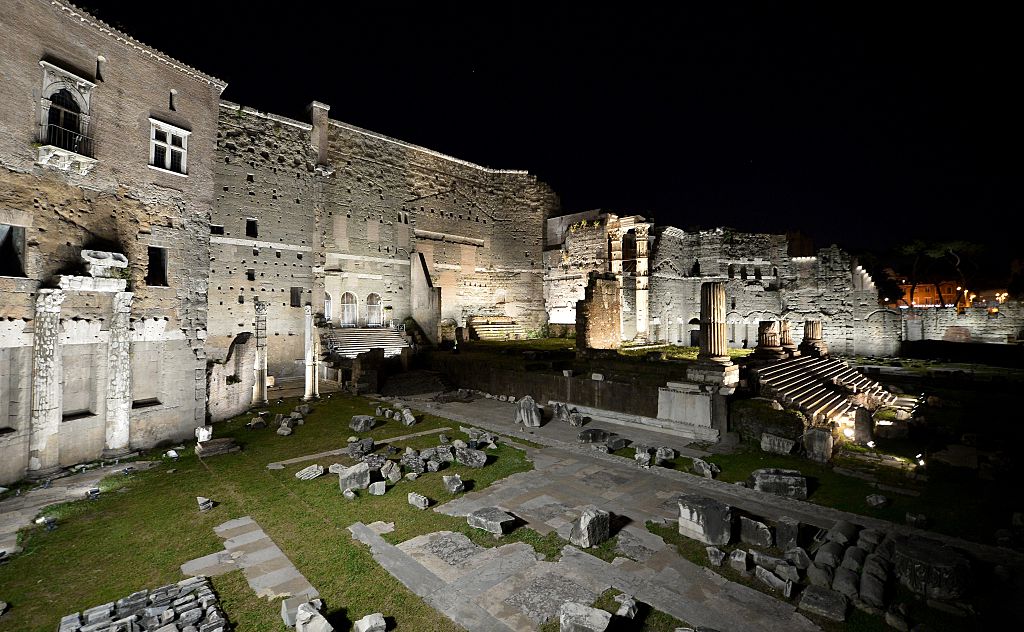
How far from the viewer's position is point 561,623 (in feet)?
13.7

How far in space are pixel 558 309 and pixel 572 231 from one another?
5.76 meters

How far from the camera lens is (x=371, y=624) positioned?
4.22 m

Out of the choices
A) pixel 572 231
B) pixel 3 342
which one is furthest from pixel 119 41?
pixel 572 231

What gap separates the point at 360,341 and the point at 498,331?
34.6ft

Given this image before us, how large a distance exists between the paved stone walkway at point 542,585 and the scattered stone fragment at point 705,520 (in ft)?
2.09

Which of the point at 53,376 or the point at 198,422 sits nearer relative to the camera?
the point at 53,376

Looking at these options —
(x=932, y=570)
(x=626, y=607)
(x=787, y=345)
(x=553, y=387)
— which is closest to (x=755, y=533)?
(x=932, y=570)

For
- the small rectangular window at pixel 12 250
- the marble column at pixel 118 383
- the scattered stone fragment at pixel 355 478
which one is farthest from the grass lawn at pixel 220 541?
the small rectangular window at pixel 12 250

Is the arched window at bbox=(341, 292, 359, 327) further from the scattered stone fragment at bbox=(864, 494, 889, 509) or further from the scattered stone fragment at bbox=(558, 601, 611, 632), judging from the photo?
the scattered stone fragment at bbox=(864, 494, 889, 509)

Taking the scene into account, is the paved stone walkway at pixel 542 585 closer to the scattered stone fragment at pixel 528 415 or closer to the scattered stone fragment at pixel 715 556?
the scattered stone fragment at pixel 715 556

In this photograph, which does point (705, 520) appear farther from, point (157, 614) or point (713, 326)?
point (713, 326)

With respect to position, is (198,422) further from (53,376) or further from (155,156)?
(155,156)

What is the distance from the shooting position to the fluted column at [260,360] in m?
15.2

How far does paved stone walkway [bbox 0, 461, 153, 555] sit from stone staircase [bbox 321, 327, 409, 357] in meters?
13.0
